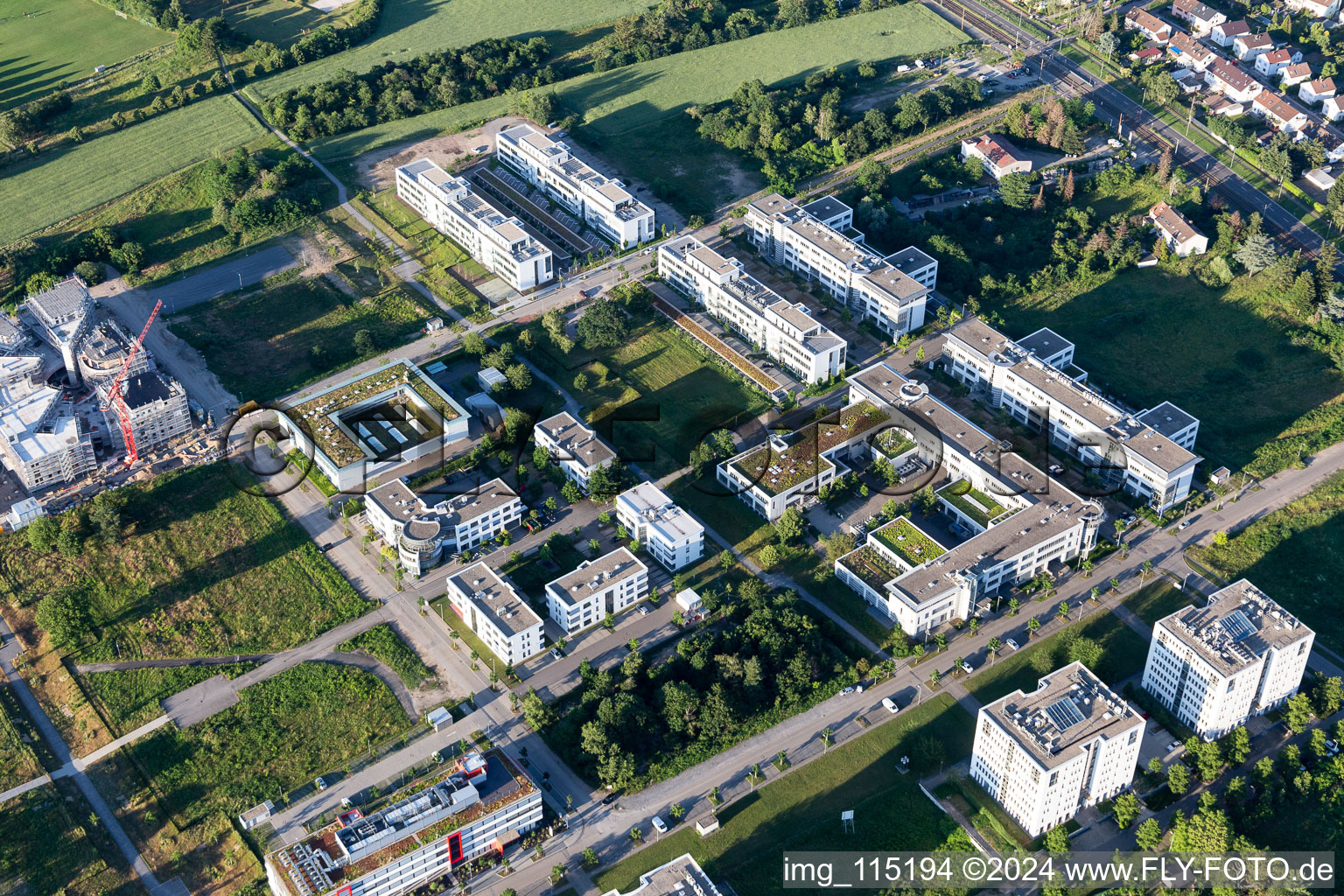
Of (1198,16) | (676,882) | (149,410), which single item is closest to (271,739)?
(676,882)

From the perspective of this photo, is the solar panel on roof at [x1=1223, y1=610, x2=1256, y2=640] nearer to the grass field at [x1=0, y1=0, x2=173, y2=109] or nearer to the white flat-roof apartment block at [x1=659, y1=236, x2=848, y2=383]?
the white flat-roof apartment block at [x1=659, y1=236, x2=848, y2=383]

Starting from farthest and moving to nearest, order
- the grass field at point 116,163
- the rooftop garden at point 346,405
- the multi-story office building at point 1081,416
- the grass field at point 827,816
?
1. the grass field at point 116,163
2. the rooftop garden at point 346,405
3. the multi-story office building at point 1081,416
4. the grass field at point 827,816

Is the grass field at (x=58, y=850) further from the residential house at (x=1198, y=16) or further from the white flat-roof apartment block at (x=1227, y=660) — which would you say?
the residential house at (x=1198, y=16)

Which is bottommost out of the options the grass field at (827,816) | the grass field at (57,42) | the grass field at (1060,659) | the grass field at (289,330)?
the grass field at (827,816)

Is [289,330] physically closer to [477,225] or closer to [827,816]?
[477,225]

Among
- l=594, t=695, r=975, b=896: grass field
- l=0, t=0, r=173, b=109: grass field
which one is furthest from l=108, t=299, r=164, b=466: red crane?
l=0, t=0, r=173, b=109: grass field

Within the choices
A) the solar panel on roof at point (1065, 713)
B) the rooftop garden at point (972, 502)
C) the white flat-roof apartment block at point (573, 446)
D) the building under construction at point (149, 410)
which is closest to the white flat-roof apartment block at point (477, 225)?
the white flat-roof apartment block at point (573, 446)
